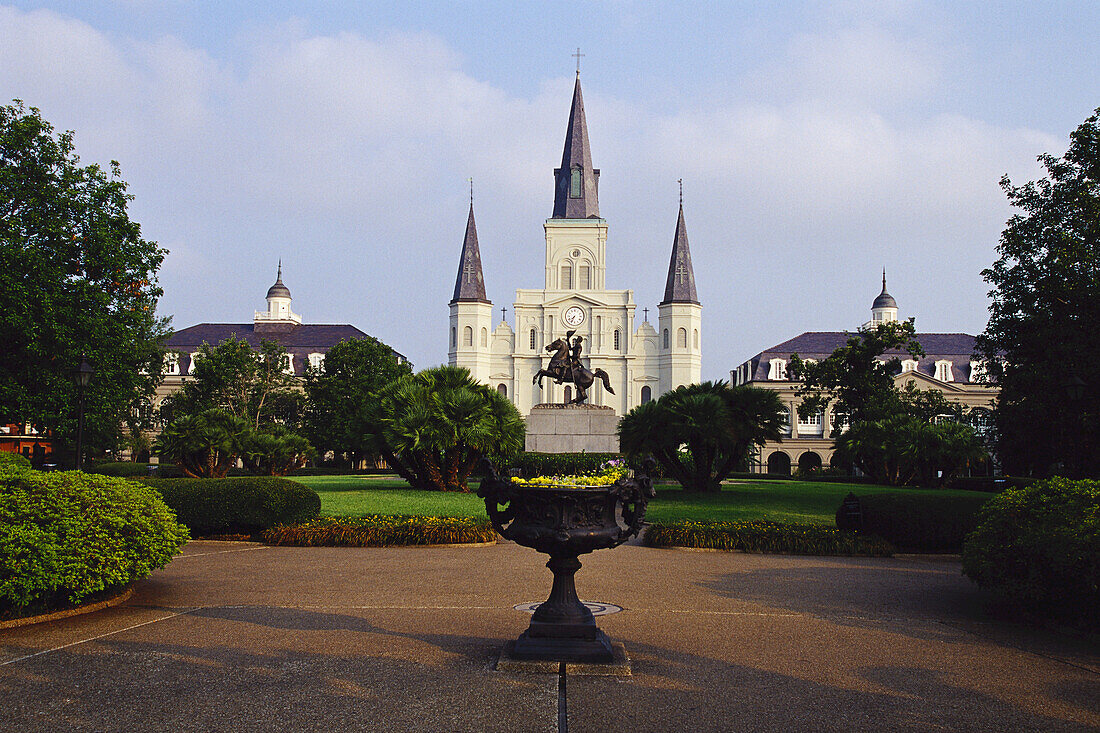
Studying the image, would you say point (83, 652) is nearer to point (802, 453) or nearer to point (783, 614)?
point (783, 614)

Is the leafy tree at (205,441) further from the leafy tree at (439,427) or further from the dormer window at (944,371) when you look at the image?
the dormer window at (944,371)

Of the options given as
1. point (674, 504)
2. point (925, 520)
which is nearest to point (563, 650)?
point (925, 520)

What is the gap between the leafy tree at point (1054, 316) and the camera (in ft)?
69.6

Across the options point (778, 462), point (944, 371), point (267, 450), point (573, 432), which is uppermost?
point (944, 371)

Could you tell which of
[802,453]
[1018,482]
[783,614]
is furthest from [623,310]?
[783,614]

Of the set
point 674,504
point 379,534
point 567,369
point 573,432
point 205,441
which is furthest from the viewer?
point 573,432

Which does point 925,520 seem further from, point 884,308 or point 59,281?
point 884,308

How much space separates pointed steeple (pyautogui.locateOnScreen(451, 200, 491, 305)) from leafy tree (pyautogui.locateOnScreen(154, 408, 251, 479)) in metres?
54.1

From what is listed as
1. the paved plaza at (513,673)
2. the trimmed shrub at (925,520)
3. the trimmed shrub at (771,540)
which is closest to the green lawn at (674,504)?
the trimmed shrub at (925,520)

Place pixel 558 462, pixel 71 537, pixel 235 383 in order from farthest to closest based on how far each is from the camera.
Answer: pixel 235 383 → pixel 558 462 → pixel 71 537

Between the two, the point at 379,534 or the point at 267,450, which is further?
the point at 267,450

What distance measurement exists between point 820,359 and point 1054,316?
205 ft

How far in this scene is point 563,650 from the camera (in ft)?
21.0

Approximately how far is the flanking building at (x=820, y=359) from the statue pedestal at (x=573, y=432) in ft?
163
